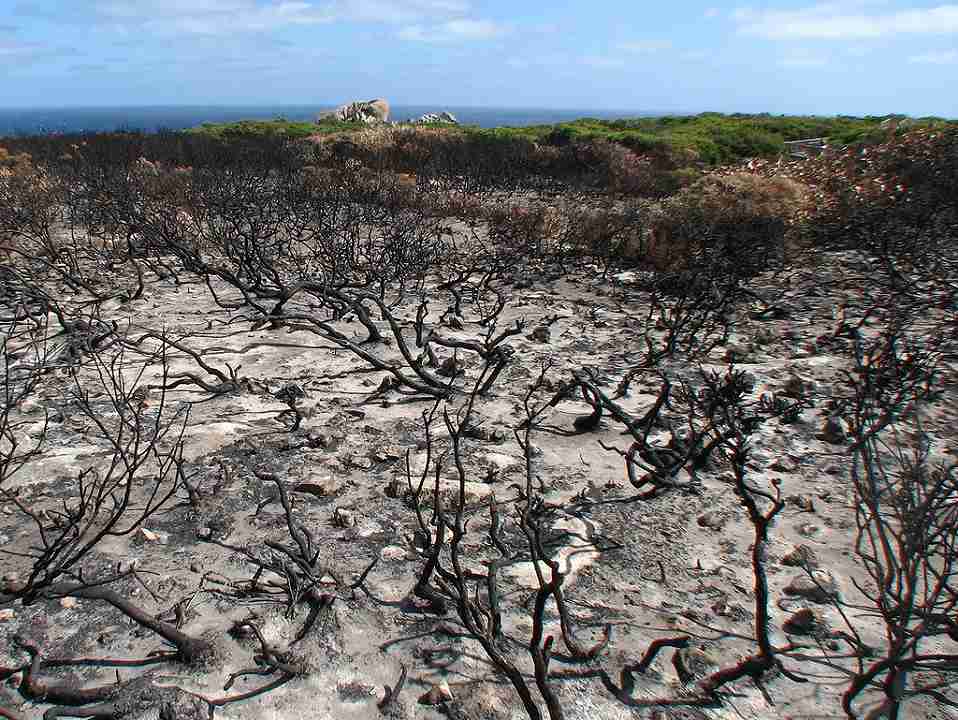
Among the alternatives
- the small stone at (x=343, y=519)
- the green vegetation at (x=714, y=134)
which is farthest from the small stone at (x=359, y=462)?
the green vegetation at (x=714, y=134)

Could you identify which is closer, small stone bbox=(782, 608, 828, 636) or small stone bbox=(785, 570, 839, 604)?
small stone bbox=(782, 608, 828, 636)

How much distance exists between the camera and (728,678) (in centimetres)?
199

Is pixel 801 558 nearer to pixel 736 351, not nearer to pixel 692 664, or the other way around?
pixel 692 664

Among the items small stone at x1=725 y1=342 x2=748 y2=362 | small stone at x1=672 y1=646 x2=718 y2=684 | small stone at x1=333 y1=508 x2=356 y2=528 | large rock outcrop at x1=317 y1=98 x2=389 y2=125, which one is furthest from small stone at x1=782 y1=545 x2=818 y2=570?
large rock outcrop at x1=317 y1=98 x2=389 y2=125

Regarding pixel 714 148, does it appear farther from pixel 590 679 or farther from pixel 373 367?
pixel 590 679

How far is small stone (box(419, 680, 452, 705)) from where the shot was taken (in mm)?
1894

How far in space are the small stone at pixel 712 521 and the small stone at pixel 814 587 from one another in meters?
0.40

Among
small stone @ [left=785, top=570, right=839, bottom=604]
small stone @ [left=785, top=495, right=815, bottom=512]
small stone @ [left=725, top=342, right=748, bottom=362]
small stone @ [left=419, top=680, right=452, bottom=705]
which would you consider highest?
small stone @ [left=725, top=342, right=748, bottom=362]

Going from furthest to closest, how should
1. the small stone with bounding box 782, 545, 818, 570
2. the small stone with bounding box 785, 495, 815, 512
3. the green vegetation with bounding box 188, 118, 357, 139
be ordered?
the green vegetation with bounding box 188, 118, 357, 139, the small stone with bounding box 785, 495, 815, 512, the small stone with bounding box 782, 545, 818, 570

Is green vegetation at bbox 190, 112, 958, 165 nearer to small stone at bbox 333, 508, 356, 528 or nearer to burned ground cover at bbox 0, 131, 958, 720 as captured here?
burned ground cover at bbox 0, 131, 958, 720

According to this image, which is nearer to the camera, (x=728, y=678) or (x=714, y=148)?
(x=728, y=678)

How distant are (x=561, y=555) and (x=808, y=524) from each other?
1.11m

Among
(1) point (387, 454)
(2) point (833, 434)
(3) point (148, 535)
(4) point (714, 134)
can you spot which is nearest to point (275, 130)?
(4) point (714, 134)

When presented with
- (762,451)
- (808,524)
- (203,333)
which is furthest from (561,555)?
(203,333)
